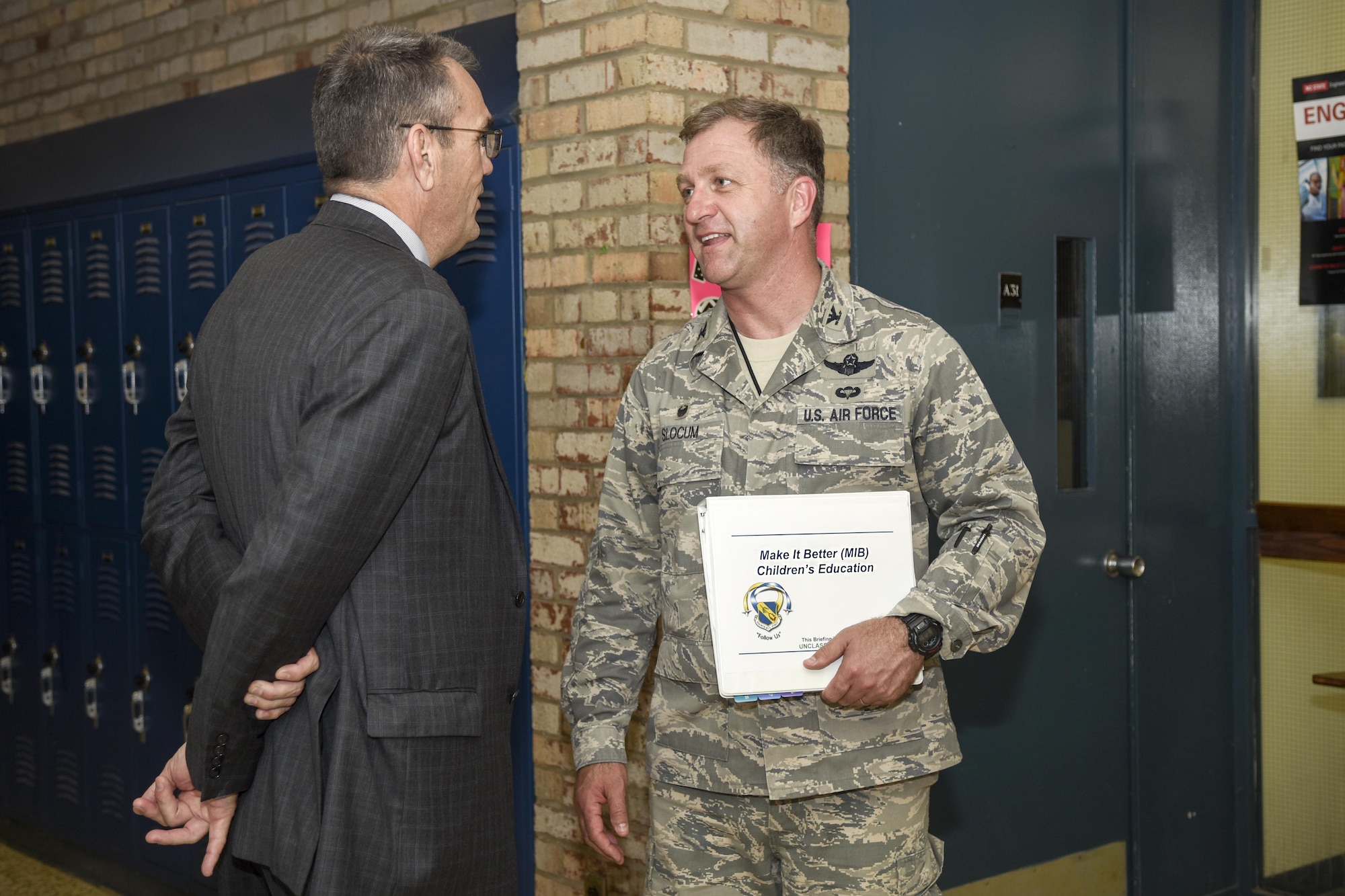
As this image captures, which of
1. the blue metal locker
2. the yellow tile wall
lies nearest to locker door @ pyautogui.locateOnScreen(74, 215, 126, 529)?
the blue metal locker

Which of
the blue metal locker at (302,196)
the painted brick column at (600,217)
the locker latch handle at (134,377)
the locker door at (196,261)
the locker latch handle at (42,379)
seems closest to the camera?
the painted brick column at (600,217)

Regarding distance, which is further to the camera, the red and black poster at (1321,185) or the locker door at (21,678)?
the locker door at (21,678)

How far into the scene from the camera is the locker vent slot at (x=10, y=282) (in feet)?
16.2

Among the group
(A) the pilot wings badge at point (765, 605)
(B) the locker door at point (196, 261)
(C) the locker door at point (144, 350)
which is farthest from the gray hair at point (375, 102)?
(C) the locker door at point (144, 350)

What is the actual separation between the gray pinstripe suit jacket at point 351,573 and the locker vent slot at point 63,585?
3.25m

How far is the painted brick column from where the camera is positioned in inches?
113

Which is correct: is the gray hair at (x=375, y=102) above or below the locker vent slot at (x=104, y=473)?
above

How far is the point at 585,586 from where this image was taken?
2.32m

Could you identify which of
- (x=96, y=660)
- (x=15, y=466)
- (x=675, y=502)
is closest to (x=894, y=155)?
(x=675, y=502)

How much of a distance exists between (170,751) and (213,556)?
2.82m

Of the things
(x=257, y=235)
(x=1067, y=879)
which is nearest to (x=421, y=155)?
(x=257, y=235)

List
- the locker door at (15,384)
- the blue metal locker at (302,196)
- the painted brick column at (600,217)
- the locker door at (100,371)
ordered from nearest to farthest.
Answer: the painted brick column at (600,217) < the blue metal locker at (302,196) < the locker door at (100,371) < the locker door at (15,384)

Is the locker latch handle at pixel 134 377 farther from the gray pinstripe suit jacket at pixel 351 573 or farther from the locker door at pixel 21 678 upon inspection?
the gray pinstripe suit jacket at pixel 351 573

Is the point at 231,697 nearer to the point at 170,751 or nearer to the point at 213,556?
the point at 213,556
